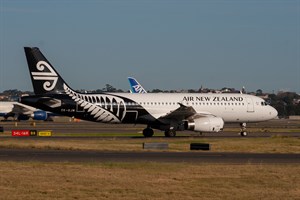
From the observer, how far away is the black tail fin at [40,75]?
6075cm

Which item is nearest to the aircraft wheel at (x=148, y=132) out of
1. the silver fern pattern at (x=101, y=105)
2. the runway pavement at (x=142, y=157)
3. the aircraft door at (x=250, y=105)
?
the silver fern pattern at (x=101, y=105)

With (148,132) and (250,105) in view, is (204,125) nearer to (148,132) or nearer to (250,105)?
(148,132)

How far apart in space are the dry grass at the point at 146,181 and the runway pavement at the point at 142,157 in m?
3.09

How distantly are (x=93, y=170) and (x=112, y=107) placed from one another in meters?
32.0

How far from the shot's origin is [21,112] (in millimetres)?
143250

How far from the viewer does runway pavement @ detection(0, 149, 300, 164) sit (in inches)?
1415

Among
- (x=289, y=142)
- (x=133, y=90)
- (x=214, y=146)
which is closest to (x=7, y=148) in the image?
(x=214, y=146)

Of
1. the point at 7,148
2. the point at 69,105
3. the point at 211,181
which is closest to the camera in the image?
the point at 211,181

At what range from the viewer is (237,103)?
68000 mm

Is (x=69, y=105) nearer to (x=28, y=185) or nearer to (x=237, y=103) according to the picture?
(x=237, y=103)

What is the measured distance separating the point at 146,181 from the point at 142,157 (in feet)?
38.7

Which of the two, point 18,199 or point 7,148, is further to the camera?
point 7,148

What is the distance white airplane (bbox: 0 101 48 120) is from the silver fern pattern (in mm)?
76357

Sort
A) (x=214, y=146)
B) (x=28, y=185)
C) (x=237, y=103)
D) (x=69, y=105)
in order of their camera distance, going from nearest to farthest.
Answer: (x=28, y=185)
(x=214, y=146)
(x=69, y=105)
(x=237, y=103)
